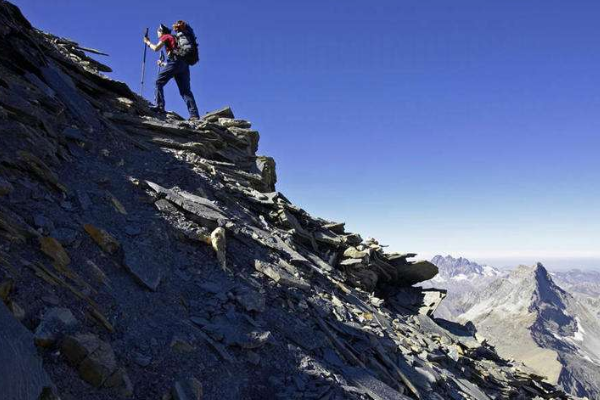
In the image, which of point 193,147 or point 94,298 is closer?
point 94,298

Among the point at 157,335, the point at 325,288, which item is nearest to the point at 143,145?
the point at 325,288

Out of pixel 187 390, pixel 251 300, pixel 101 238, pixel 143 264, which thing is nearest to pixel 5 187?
pixel 101 238

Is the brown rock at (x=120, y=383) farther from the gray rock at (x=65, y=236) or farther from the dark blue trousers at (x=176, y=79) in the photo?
the dark blue trousers at (x=176, y=79)

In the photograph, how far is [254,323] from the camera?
27.9ft

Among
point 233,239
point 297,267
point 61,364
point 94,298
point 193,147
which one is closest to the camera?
point 61,364

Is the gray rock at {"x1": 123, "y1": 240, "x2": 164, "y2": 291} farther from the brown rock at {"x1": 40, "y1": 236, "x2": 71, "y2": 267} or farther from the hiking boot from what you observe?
the hiking boot

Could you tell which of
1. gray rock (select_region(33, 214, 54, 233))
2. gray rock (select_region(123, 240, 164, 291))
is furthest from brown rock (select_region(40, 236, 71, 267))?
gray rock (select_region(123, 240, 164, 291))

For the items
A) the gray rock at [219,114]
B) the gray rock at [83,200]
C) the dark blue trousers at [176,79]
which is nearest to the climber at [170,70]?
the dark blue trousers at [176,79]

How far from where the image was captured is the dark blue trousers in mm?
17562

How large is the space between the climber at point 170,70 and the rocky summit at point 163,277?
1124 millimetres

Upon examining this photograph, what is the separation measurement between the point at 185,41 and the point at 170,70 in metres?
1.51

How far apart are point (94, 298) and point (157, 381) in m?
1.87

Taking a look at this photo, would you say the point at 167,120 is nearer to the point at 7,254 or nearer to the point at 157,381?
the point at 7,254

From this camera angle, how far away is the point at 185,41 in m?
17.4
